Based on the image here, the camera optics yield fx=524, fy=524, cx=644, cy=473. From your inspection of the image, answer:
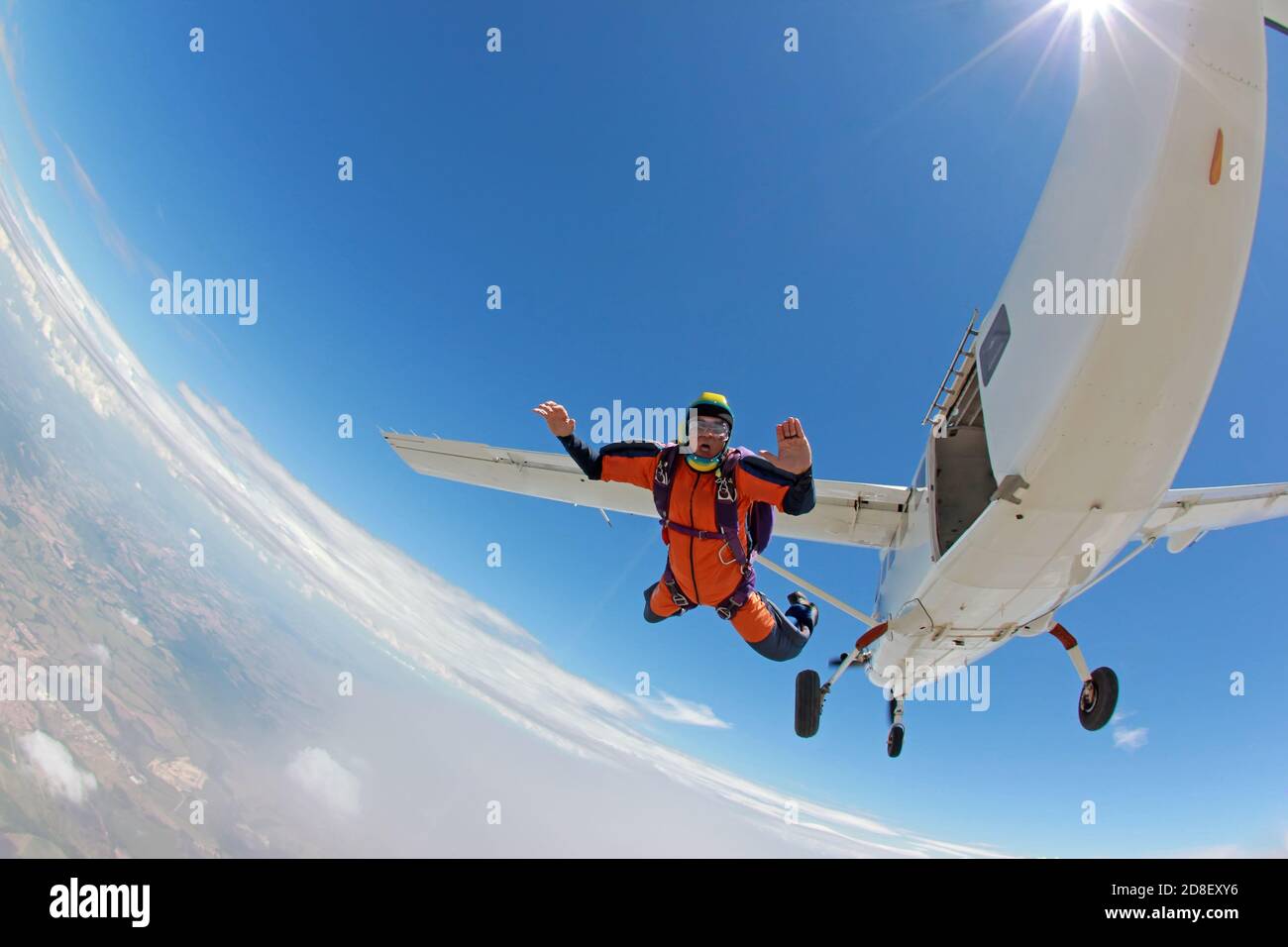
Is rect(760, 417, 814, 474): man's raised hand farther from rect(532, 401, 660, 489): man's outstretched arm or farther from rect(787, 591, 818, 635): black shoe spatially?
rect(787, 591, 818, 635): black shoe

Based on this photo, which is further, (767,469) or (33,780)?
(33,780)

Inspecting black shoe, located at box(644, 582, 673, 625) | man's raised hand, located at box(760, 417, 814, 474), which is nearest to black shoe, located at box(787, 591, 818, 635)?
black shoe, located at box(644, 582, 673, 625)

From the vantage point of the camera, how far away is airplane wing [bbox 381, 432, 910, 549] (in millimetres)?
7219

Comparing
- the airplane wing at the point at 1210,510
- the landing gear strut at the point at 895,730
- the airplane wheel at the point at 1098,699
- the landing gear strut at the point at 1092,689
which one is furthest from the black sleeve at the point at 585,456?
the landing gear strut at the point at 895,730

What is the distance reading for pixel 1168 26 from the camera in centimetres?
292

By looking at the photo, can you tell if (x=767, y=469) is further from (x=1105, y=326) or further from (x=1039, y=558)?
(x=1039, y=558)

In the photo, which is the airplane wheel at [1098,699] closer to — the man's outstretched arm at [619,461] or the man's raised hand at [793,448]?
the man's raised hand at [793,448]

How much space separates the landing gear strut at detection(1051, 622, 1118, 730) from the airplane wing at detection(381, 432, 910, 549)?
2.16 metres

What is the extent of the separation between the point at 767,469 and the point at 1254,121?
3.21m

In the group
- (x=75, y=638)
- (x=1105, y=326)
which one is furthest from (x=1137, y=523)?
(x=75, y=638)

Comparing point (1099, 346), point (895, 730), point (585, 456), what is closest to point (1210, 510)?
point (895, 730)

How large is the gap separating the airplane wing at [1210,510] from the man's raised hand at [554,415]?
6.62 meters

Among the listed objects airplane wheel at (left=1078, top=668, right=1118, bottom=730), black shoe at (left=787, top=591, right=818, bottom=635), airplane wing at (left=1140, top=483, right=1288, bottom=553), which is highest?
airplane wing at (left=1140, top=483, right=1288, bottom=553)

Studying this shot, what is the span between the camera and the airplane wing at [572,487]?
722cm
